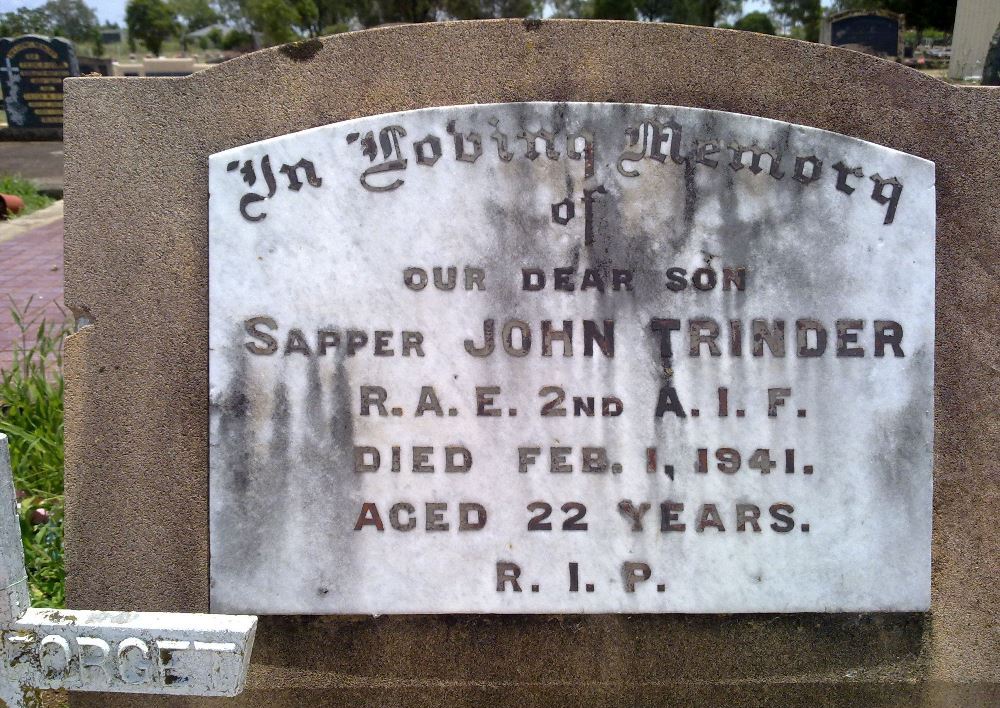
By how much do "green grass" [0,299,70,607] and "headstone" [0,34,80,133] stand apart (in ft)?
40.2

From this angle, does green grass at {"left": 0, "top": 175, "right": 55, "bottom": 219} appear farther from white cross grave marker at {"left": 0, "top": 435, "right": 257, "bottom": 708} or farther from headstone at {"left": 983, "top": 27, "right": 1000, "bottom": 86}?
headstone at {"left": 983, "top": 27, "right": 1000, "bottom": 86}

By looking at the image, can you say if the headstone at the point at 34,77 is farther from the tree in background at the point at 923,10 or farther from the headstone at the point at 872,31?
the tree in background at the point at 923,10

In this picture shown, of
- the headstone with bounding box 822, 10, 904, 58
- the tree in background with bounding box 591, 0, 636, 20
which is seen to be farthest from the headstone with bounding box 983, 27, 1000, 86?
the tree in background with bounding box 591, 0, 636, 20

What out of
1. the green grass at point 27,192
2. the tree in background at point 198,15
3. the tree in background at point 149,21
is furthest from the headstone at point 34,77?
the tree in background at point 198,15

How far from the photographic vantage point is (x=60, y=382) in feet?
11.2

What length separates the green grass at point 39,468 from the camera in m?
2.78

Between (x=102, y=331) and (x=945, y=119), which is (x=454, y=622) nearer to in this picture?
(x=102, y=331)

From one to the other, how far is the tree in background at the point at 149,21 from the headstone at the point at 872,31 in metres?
33.6

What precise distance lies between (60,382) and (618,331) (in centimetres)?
226

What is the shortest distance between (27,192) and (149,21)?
37737 mm

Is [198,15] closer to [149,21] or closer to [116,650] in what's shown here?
[149,21]

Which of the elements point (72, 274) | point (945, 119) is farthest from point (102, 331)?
point (945, 119)

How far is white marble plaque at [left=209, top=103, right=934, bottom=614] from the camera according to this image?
2.24 m

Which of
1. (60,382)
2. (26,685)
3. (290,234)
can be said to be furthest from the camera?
(60,382)
